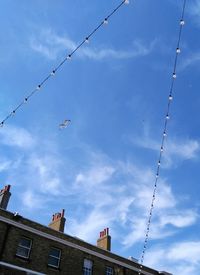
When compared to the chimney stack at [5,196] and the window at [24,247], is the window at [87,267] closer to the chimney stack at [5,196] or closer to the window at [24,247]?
the window at [24,247]

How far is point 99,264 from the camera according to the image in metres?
22.1

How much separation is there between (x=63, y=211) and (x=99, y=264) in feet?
13.4

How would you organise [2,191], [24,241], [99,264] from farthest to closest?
[99,264] → [2,191] → [24,241]

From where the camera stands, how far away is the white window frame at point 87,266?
21188 mm

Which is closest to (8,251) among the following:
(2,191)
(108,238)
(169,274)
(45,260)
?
(45,260)

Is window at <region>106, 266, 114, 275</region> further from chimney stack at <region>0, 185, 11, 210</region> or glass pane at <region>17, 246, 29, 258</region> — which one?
chimney stack at <region>0, 185, 11, 210</region>

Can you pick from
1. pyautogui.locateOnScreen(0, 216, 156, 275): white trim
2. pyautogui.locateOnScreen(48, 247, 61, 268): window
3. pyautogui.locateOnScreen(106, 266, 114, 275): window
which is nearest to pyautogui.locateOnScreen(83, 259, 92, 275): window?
pyautogui.locateOnScreen(0, 216, 156, 275): white trim

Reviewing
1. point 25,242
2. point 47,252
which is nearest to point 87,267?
point 47,252

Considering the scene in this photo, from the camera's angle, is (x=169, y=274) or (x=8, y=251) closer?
(x=8, y=251)

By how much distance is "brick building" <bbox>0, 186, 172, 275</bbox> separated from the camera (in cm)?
1794

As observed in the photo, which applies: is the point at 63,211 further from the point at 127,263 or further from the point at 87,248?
the point at 127,263

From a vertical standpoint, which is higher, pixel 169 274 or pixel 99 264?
pixel 169 274

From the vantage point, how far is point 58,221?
72.2ft

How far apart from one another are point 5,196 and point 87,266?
22.1 ft
